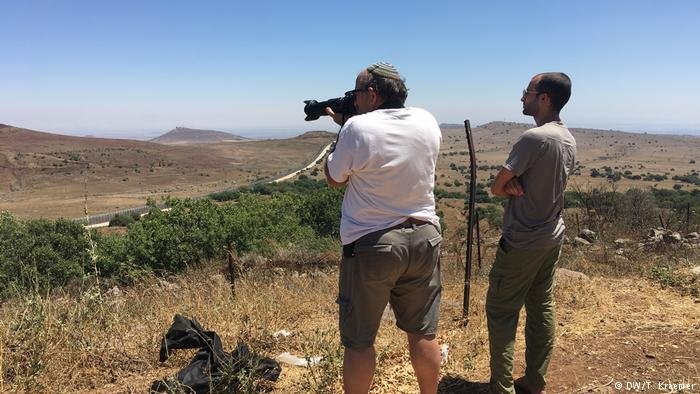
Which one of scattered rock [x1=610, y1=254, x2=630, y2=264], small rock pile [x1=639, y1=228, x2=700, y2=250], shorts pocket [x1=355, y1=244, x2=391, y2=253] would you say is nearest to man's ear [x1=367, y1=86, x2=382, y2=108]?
shorts pocket [x1=355, y1=244, x2=391, y2=253]

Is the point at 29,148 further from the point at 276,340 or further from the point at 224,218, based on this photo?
the point at 276,340

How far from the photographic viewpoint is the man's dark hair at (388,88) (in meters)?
2.43

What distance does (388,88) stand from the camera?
7.99 feet

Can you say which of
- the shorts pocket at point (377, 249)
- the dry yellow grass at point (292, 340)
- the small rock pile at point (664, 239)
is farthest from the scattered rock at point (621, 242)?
the shorts pocket at point (377, 249)

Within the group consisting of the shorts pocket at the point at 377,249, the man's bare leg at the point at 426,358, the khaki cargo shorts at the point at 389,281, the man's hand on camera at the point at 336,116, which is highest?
the man's hand on camera at the point at 336,116

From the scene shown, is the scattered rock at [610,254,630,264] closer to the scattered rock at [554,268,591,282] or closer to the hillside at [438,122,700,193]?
the scattered rock at [554,268,591,282]

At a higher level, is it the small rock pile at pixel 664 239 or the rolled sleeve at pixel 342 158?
the rolled sleeve at pixel 342 158

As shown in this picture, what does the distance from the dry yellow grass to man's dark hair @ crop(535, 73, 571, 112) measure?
1.82 meters

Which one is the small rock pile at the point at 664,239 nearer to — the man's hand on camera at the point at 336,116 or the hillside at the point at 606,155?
the man's hand on camera at the point at 336,116

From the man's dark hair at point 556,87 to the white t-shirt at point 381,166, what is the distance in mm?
816

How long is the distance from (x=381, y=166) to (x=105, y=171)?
7999cm

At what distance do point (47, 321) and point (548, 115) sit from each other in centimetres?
341

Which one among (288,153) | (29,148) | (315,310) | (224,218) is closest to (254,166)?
(288,153)

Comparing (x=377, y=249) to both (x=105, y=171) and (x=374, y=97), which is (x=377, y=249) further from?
(x=105, y=171)
